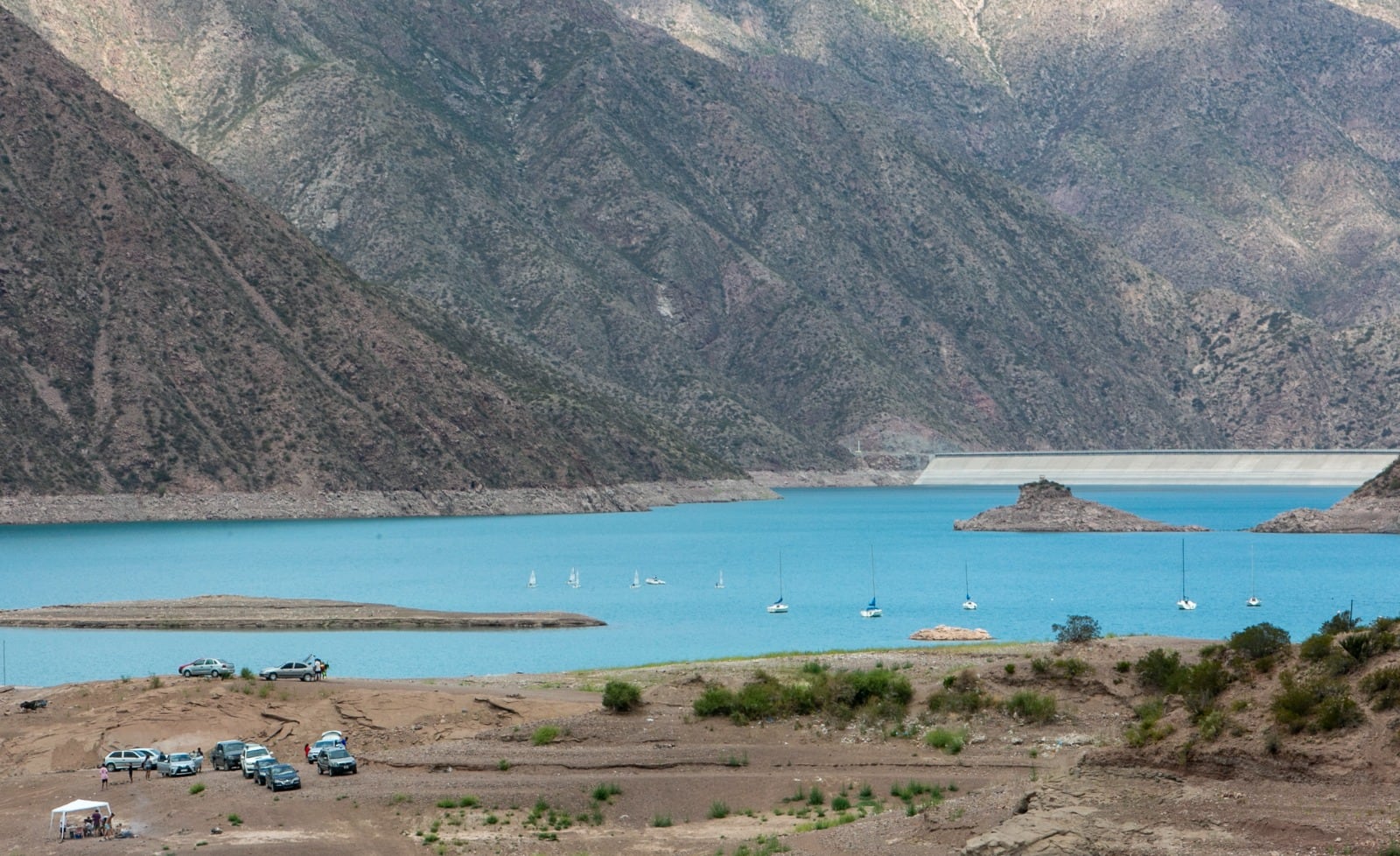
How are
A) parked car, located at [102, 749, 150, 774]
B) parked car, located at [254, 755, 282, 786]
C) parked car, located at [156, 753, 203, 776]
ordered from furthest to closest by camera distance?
parked car, located at [102, 749, 150, 774]
parked car, located at [156, 753, 203, 776]
parked car, located at [254, 755, 282, 786]

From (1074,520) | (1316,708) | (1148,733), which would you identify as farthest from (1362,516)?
(1148,733)

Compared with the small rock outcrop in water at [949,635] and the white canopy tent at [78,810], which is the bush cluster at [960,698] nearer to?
the white canopy tent at [78,810]

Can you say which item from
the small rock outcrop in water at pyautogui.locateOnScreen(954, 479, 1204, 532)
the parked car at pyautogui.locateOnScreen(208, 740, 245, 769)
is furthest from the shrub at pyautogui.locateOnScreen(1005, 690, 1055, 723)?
the small rock outcrop in water at pyautogui.locateOnScreen(954, 479, 1204, 532)

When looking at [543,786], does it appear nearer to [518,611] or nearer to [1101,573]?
[518,611]

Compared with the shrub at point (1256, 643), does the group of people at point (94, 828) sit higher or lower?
lower

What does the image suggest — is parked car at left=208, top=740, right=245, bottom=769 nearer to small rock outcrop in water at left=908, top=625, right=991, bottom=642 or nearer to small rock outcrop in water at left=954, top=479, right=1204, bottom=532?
small rock outcrop in water at left=908, top=625, right=991, bottom=642

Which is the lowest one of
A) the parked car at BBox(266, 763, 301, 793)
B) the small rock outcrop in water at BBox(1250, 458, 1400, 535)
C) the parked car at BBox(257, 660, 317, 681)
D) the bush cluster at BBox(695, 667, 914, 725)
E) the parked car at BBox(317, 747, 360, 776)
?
the parked car at BBox(266, 763, 301, 793)

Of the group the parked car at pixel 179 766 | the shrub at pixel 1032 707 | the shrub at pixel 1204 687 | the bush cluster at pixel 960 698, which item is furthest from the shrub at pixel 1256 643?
the parked car at pixel 179 766

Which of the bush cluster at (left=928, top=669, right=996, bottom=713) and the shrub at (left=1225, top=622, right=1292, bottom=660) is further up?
the shrub at (left=1225, top=622, right=1292, bottom=660)
